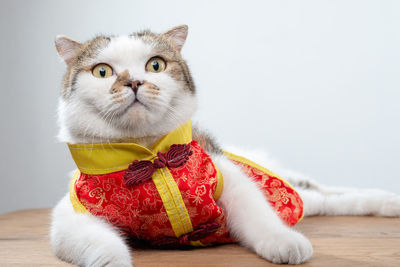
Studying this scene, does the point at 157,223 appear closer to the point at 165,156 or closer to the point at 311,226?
the point at 165,156

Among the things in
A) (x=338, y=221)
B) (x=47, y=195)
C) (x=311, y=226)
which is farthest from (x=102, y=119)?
(x=47, y=195)

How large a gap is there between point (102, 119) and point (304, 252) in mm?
626

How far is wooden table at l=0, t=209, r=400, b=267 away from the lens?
1019 millimetres

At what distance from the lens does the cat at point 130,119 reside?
1.02 meters

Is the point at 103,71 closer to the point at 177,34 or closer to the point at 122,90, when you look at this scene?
the point at 122,90

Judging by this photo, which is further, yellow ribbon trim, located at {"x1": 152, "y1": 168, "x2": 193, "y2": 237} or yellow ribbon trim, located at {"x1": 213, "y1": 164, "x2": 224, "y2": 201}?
yellow ribbon trim, located at {"x1": 213, "y1": 164, "x2": 224, "y2": 201}

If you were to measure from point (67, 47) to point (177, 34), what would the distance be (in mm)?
344

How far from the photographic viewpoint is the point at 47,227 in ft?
5.71

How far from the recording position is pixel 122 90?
1.03 m

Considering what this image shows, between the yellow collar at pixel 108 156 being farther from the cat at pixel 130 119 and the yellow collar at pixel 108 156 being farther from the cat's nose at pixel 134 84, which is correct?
the cat's nose at pixel 134 84

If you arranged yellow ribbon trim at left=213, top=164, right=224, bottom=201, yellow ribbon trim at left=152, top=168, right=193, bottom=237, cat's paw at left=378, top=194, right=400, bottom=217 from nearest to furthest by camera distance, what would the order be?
yellow ribbon trim at left=152, top=168, right=193, bottom=237
yellow ribbon trim at left=213, top=164, right=224, bottom=201
cat's paw at left=378, top=194, right=400, bottom=217

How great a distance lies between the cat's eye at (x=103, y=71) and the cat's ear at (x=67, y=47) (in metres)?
0.15

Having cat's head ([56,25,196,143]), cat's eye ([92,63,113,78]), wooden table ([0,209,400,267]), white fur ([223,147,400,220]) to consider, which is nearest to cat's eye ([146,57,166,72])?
cat's head ([56,25,196,143])

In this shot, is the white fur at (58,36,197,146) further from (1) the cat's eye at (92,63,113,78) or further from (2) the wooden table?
(2) the wooden table
